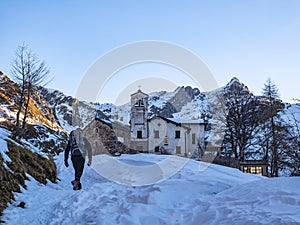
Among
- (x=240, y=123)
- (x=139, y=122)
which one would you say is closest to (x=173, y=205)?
(x=240, y=123)

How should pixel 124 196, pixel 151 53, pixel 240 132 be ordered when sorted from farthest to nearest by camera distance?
pixel 240 132 < pixel 151 53 < pixel 124 196

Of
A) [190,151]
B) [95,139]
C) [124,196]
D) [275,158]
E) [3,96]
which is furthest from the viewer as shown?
[3,96]

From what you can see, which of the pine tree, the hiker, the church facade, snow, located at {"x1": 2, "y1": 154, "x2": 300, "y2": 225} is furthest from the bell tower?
snow, located at {"x1": 2, "y1": 154, "x2": 300, "y2": 225}

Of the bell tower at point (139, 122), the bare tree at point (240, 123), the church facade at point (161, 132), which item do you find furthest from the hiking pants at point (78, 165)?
the church facade at point (161, 132)

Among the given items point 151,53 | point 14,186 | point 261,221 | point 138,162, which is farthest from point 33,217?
point 151,53

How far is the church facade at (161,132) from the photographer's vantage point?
39125 mm

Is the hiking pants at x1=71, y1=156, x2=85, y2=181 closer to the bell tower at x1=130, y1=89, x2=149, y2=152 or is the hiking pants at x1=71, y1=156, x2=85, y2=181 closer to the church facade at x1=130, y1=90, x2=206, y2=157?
the bell tower at x1=130, y1=89, x2=149, y2=152

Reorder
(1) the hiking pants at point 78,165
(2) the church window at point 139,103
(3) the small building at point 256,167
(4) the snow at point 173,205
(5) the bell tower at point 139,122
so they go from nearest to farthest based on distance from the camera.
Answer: (4) the snow at point 173,205
(1) the hiking pants at point 78,165
(3) the small building at point 256,167
(5) the bell tower at point 139,122
(2) the church window at point 139,103

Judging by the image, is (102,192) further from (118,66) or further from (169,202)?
(118,66)

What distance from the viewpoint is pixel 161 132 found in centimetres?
4141

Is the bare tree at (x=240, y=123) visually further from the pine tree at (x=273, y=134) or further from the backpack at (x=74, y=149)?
the backpack at (x=74, y=149)

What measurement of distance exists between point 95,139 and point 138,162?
48.9ft

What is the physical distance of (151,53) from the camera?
58.4 feet

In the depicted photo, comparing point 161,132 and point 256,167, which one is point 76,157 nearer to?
point 256,167
